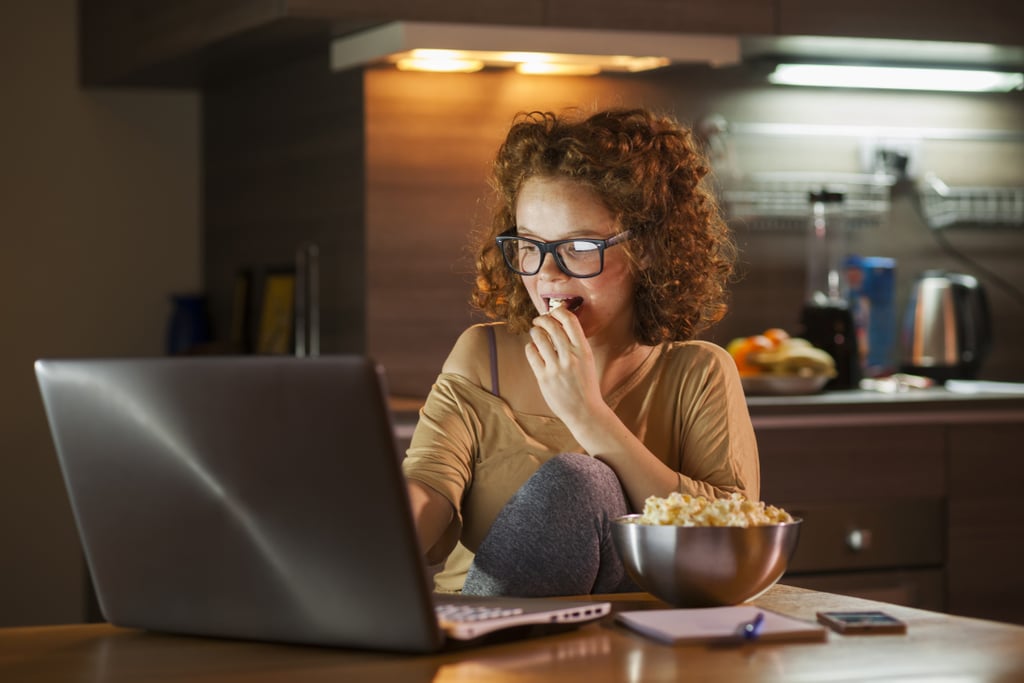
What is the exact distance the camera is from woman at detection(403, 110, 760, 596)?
1.75 m

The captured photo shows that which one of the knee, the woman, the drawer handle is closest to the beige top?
the woman

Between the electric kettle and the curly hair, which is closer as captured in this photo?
the curly hair

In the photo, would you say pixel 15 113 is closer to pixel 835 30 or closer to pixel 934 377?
pixel 835 30

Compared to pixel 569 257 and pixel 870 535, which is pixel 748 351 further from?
pixel 569 257

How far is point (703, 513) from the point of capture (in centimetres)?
133

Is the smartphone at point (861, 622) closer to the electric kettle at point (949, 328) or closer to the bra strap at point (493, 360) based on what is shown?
the bra strap at point (493, 360)

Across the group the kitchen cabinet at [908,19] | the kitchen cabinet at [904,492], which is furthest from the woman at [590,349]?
the kitchen cabinet at [908,19]

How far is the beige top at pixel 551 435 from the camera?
180cm

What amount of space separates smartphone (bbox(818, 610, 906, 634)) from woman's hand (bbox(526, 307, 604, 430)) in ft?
1.58

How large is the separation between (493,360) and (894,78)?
2.25m

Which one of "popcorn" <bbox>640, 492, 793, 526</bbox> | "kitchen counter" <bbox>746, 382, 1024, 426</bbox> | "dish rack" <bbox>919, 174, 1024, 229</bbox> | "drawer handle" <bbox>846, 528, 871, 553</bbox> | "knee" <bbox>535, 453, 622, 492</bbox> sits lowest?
"drawer handle" <bbox>846, 528, 871, 553</bbox>

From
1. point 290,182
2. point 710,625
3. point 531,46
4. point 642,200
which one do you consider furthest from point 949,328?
point 710,625

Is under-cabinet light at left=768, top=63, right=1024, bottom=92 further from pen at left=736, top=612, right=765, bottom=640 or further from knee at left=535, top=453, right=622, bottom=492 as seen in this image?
pen at left=736, top=612, right=765, bottom=640

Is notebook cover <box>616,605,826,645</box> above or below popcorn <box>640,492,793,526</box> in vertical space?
below
